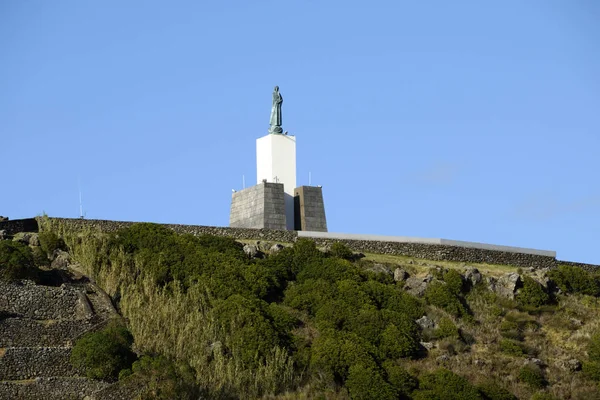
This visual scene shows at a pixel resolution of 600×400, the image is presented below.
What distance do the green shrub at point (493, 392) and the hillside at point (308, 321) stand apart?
46 millimetres

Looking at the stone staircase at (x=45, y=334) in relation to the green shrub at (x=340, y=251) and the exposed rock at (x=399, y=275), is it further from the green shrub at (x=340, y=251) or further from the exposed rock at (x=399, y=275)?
the exposed rock at (x=399, y=275)

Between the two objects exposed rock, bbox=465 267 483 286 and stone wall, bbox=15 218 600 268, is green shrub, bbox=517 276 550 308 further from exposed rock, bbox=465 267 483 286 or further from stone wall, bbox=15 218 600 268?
stone wall, bbox=15 218 600 268

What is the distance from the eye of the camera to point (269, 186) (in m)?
64.2

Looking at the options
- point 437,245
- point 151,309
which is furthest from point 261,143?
point 151,309

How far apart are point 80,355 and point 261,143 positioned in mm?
26832

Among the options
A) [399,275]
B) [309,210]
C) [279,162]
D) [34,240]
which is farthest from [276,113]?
[34,240]

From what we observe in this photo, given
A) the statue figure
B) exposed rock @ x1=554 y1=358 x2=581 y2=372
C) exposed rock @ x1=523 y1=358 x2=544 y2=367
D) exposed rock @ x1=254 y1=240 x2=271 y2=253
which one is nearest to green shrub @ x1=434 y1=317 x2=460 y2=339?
exposed rock @ x1=523 y1=358 x2=544 y2=367

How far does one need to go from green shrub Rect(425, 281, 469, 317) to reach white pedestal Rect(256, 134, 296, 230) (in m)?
13.2

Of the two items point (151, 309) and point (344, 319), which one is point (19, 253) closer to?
point (151, 309)

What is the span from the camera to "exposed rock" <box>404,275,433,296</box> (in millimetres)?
53719

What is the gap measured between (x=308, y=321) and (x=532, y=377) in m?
8.36

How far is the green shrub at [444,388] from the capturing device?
4431 centimetres

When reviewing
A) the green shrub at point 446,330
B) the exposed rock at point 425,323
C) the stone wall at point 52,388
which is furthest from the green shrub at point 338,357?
the stone wall at point 52,388

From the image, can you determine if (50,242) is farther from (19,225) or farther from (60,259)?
(19,225)
